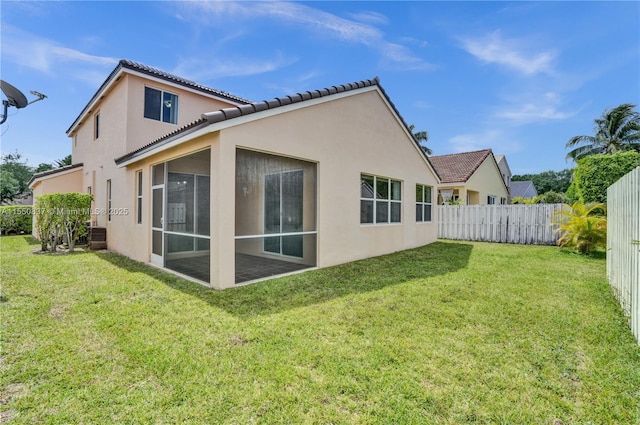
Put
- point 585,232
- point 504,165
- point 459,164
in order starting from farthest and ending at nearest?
point 504,165
point 459,164
point 585,232

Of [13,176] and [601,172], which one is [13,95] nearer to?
[601,172]

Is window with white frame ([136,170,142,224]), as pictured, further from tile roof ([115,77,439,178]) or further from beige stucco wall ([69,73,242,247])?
tile roof ([115,77,439,178])

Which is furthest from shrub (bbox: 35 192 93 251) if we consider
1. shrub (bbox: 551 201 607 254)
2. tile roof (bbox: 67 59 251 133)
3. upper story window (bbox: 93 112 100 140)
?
shrub (bbox: 551 201 607 254)

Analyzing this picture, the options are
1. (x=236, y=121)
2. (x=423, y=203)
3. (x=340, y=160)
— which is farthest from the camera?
(x=423, y=203)

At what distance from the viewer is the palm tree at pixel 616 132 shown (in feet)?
93.8

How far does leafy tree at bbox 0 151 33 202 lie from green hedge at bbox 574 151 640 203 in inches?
1846

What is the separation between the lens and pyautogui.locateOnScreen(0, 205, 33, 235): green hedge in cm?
1798

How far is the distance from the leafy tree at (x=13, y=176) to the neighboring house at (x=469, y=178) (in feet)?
129

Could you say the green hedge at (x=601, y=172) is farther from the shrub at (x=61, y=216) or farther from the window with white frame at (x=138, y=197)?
the shrub at (x=61, y=216)

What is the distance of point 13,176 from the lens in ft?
107

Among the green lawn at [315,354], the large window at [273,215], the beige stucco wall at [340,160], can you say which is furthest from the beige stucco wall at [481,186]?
the large window at [273,215]

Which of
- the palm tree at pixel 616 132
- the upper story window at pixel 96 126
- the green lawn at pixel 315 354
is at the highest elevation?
the palm tree at pixel 616 132

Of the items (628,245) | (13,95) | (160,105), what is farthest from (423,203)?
(13,95)

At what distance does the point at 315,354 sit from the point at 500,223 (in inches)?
611
